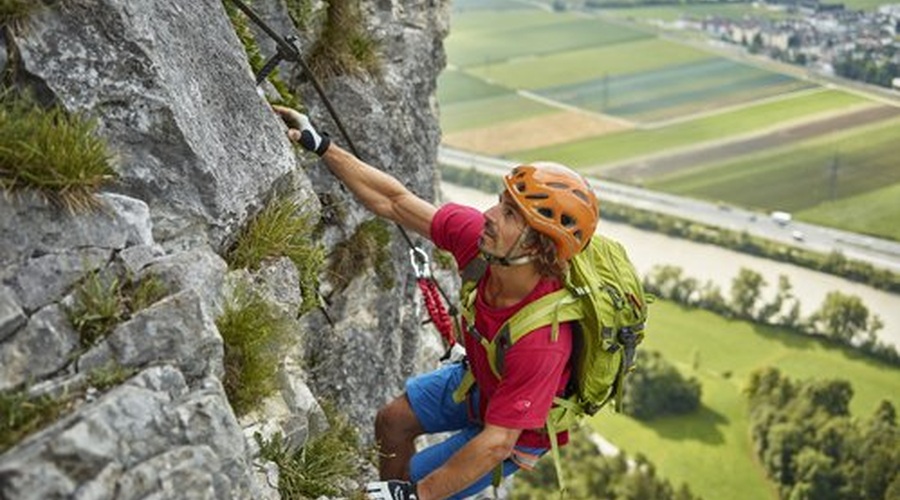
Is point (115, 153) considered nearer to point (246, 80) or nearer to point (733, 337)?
point (246, 80)

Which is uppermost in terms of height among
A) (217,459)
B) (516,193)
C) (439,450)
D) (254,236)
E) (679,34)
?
(516,193)

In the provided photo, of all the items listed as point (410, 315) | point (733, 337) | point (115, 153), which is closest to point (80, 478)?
point (115, 153)

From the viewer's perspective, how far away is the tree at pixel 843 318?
69500mm

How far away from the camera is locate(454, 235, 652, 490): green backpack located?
244 inches

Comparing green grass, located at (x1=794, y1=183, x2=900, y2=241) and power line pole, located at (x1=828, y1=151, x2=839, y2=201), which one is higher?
power line pole, located at (x1=828, y1=151, x2=839, y2=201)

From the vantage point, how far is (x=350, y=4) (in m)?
9.84

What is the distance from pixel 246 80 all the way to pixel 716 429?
203 feet

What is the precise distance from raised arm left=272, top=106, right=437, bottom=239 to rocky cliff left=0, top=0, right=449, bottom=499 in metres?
0.47

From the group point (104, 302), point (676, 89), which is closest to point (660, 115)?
point (676, 89)

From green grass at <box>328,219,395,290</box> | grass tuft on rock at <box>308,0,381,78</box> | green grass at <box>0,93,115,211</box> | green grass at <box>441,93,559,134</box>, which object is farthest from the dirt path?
green grass at <box>0,93,115,211</box>

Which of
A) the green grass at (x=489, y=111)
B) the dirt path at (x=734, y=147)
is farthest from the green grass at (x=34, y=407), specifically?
the green grass at (x=489, y=111)

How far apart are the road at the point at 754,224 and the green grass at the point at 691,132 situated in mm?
6867

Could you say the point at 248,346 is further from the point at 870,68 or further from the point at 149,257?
the point at 870,68

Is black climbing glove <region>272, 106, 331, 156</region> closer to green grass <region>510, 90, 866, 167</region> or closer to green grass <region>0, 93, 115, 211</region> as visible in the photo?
green grass <region>0, 93, 115, 211</region>
